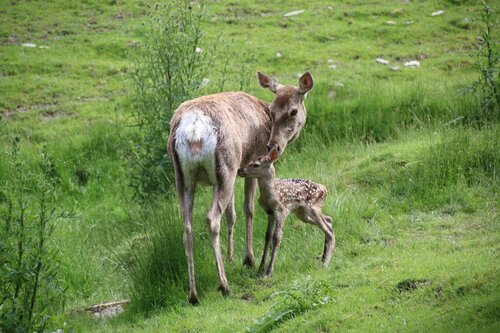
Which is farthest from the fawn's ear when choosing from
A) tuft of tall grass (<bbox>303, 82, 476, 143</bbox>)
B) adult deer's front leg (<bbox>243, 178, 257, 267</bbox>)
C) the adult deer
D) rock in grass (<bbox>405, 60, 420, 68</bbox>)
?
rock in grass (<bbox>405, 60, 420, 68</bbox>)

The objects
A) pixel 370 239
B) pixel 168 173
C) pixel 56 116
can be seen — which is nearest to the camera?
pixel 370 239

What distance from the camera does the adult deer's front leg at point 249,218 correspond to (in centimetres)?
986

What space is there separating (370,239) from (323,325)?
2761mm

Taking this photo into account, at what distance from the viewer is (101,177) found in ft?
48.9

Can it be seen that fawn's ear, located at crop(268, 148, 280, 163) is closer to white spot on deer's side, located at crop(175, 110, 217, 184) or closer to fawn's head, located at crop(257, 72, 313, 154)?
fawn's head, located at crop(257, 72, 313, 154)

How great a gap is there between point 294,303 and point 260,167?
1.89 metres

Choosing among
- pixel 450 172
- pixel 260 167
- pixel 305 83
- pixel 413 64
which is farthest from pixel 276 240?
pixel 413 64

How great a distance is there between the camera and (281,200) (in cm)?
968

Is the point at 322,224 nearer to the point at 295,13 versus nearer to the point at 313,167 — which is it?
the point at 313,167

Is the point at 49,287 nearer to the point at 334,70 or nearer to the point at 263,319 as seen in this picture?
the point at 263,319

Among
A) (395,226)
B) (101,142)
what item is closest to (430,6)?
(101,142)

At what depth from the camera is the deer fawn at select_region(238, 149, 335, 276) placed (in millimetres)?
9491

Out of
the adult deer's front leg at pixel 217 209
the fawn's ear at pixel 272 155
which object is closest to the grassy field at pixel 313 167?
the adult deer's front leg at pixel 217 209

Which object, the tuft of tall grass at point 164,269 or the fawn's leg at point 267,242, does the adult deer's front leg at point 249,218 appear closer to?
the fawn's leg at point 267,242
